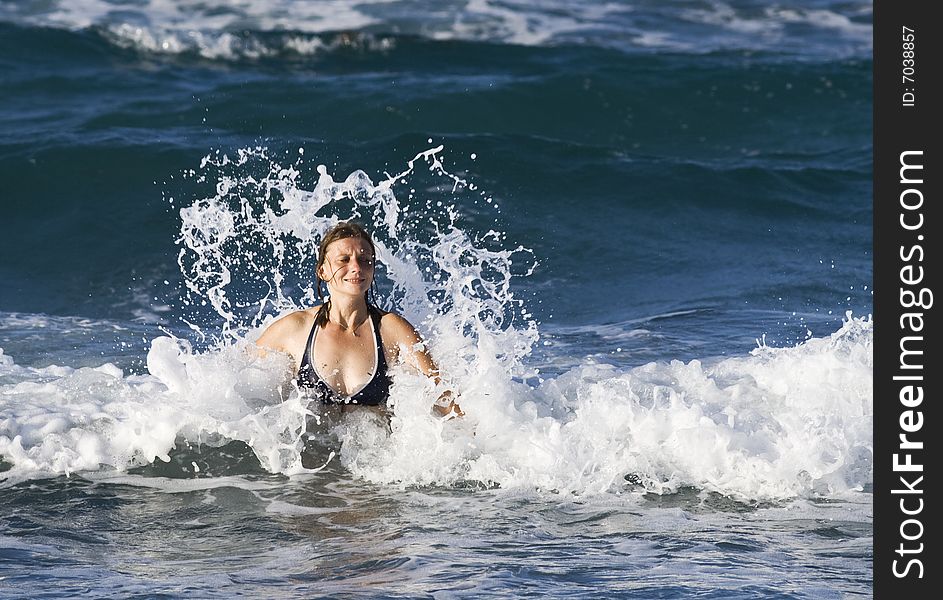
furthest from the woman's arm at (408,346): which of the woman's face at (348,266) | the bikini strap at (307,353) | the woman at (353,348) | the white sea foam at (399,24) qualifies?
the white sea foam at (399,24)

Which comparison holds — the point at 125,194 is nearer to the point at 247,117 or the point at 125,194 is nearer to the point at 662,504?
the point at 247,117

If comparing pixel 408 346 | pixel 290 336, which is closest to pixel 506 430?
pixel 408 346

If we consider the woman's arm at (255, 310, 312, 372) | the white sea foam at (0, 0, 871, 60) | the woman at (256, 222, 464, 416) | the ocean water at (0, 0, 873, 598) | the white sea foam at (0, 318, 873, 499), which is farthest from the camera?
the white sea foam at (0, 0, 871, 60)

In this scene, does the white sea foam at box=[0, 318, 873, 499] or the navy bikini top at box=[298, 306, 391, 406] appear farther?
the navy bikini top at box=[298, 306, 391, 406]

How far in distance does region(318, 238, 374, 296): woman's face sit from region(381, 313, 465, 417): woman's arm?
0.22 meters

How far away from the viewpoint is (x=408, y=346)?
21.0ft

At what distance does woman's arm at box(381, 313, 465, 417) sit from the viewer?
637 cm

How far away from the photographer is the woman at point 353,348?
6.36 metres

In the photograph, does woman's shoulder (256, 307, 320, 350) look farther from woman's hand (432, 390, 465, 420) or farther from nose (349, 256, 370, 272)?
woman's hand (432, 390, 465, 420)

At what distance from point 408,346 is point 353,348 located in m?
0.26

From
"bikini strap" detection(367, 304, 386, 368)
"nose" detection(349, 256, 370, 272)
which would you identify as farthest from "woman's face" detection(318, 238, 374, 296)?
"bikini strap" detection(367, 304, 386, 368)

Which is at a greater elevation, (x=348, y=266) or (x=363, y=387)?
(x=348, y=266)

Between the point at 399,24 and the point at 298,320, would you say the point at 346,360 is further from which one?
the point at 399,24

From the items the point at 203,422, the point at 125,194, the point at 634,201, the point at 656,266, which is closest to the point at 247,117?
the point at 125,194
